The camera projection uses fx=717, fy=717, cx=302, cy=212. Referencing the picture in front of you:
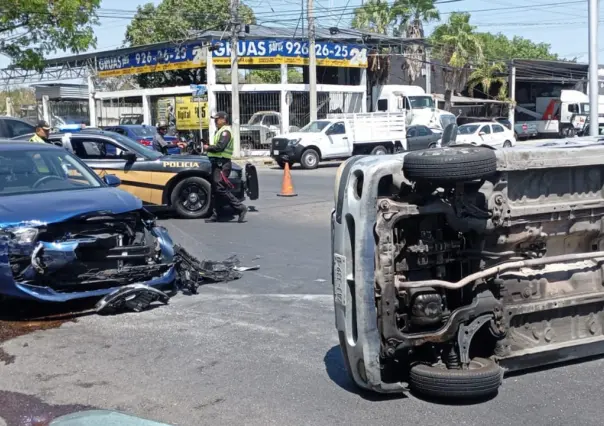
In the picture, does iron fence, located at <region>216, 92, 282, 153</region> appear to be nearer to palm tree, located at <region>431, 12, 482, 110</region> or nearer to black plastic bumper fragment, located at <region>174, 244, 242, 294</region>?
palm tree, located at <region>431, 12, 482, 110</region>

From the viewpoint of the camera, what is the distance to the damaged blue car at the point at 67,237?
6145mm

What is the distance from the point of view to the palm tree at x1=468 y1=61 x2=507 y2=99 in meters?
47.1

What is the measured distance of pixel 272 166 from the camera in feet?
95.2

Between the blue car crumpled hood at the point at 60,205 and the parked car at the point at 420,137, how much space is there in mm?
22330

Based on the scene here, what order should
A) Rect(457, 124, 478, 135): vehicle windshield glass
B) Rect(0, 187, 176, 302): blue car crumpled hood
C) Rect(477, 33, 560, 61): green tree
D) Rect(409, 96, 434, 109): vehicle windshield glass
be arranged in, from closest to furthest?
Rect(0, 187, 176, 302): blue car crumpled hood, Rect(457, 124, 478, 135): vehicle windshield glass, Rect(409, 96, 434, 109): vehicle windshield glass, Rect(477, 33, 560, 61): green tree

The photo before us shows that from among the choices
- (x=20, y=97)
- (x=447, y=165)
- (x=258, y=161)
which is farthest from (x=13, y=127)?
(x=20, y=97)

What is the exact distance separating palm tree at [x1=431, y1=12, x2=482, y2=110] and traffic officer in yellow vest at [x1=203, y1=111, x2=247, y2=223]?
34.0 meters

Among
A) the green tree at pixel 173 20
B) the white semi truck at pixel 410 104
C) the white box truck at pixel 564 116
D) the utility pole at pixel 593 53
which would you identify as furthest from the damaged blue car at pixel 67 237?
the white box truck at pixel 564 116

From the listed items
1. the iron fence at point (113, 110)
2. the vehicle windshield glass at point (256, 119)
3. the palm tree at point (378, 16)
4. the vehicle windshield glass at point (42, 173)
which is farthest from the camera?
the palm tree at point (378, 16)

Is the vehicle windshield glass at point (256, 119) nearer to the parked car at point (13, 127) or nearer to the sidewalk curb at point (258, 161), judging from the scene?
the sidewalk curb at point (258, 161)

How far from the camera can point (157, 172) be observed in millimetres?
11977

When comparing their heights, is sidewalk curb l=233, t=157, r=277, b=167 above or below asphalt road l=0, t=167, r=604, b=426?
above

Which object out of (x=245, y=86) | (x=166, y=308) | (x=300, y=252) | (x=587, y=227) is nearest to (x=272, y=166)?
(x=245, y=86)

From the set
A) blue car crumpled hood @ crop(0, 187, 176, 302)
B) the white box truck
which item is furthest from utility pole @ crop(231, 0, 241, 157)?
blue car crumpled hood @ crop(0, 187, 176, 302)
